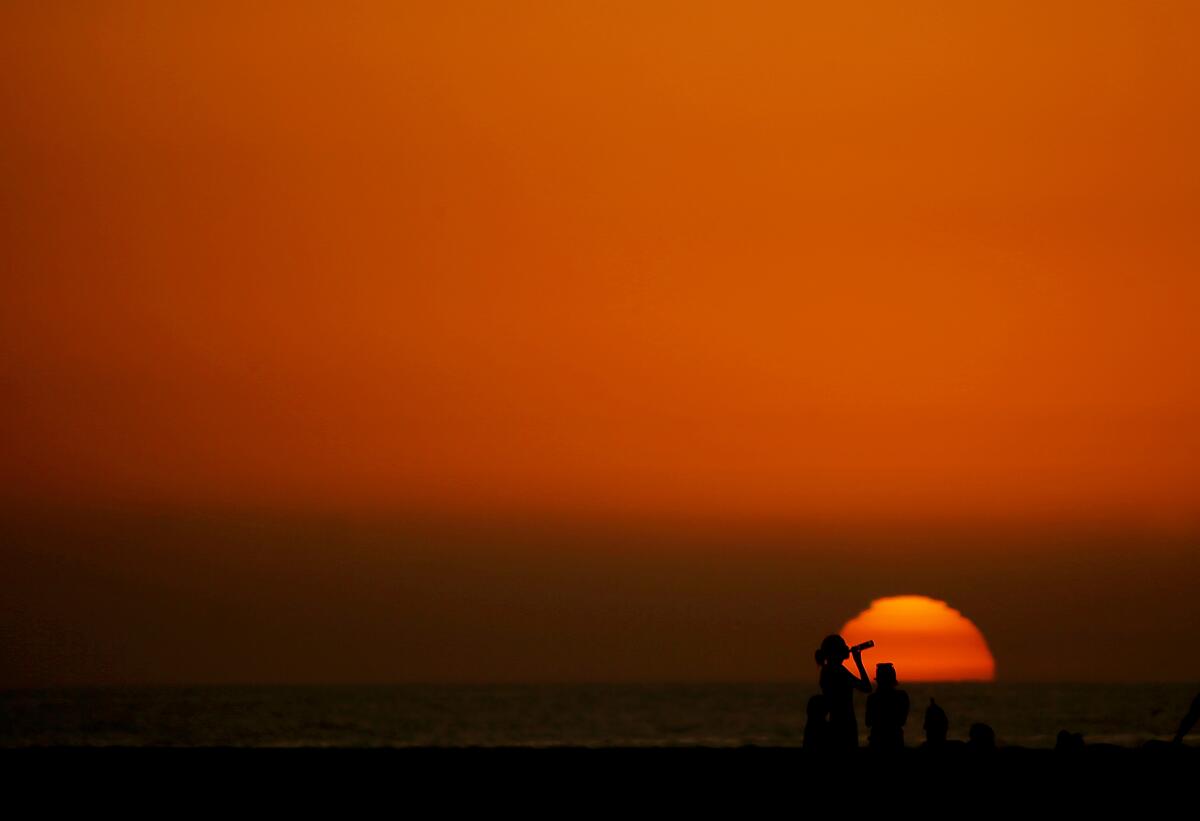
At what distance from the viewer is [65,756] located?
2450 cm

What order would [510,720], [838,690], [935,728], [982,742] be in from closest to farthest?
[838,690] → [982,742] → [935,728] → [510,720]

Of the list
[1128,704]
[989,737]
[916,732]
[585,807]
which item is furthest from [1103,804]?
[1128,704]

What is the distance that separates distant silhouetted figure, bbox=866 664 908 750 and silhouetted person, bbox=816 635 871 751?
87 centimetres

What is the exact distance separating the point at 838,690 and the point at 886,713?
131 cm

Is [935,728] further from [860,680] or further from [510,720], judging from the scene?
[510,720]

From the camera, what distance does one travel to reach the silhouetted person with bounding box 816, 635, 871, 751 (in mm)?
15391

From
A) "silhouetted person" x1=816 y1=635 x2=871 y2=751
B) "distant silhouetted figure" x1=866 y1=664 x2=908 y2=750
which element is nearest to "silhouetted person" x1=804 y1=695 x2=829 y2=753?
"silhouetted person" x1=816 y1=635 x2=871 y2=751

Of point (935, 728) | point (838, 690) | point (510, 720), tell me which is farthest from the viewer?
point (510, 720)

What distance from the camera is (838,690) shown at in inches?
608

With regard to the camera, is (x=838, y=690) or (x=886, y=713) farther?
(x=886, y=713)

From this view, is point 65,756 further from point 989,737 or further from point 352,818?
point 989,737

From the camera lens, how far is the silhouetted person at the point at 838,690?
50.5ft

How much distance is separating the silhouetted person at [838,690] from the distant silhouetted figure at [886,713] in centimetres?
87

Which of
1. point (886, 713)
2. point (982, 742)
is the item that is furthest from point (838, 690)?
point (982, 742)
